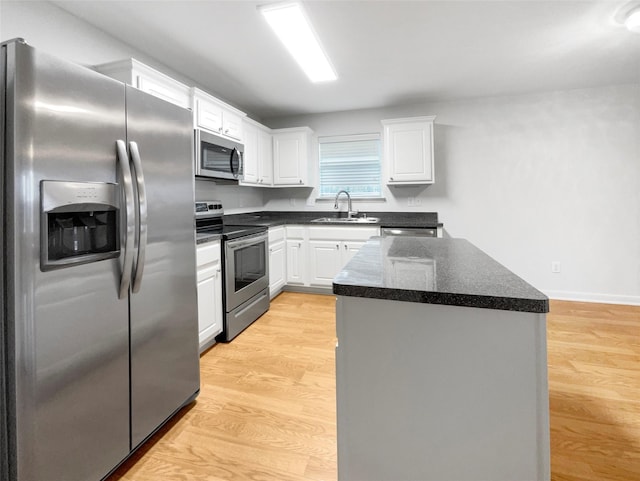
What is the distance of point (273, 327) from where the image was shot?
300 cm

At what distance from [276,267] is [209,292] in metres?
1.38

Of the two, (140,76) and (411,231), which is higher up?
(140,76)

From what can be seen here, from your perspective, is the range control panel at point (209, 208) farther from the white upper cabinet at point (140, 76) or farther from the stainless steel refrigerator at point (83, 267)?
the stainless steel refrigerator at point (83, 267)

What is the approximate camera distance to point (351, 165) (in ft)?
14.6

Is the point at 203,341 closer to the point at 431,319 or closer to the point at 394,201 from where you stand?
the point at 431,319

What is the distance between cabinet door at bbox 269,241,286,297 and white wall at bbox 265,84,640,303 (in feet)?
6.12

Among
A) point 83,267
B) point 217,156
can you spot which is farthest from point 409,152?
point 83,267

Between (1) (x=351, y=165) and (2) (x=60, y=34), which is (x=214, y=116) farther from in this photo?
(1) (x=351, y=165)

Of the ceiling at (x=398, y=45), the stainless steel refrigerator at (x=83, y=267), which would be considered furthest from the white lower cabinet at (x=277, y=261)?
the stainless steel refrigerator at (x=83, y=267)

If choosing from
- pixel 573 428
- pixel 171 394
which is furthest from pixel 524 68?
pixel 171 394

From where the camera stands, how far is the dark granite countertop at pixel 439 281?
0.81 m

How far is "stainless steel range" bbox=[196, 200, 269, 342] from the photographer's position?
8.67 feet

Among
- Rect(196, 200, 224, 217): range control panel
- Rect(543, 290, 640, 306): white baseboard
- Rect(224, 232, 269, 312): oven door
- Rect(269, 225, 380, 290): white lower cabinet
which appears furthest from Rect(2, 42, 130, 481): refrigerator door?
Rect(543, 290, 640, 306): white baseboard

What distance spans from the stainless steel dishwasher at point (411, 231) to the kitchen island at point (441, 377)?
2571 mm
